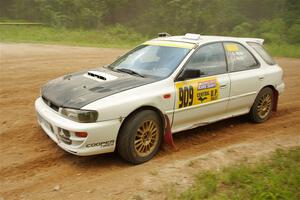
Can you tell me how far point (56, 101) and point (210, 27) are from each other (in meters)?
28.3

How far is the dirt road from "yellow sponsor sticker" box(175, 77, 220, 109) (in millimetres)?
721

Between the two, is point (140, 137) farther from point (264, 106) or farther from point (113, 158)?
point (264, 106)

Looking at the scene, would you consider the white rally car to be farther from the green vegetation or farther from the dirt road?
the green vegetation

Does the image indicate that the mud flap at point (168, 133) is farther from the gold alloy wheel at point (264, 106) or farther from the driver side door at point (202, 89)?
the gold alloy wheel at point (264, 106)

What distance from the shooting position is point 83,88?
5.03 meters

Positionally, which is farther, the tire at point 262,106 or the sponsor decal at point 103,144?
the tire at point 262,106

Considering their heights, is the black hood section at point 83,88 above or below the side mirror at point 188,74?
below

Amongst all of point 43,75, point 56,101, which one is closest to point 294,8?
point 43,75

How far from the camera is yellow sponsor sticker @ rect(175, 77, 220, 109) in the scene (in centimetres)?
536

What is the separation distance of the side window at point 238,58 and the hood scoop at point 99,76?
210cm

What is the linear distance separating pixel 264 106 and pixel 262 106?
77mm

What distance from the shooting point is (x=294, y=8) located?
2714cm

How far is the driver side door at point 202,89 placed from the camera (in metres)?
5.41

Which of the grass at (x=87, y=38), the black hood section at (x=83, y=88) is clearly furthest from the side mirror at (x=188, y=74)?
the grass at (x=87, y=38)
